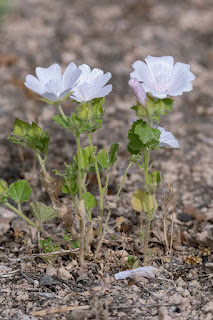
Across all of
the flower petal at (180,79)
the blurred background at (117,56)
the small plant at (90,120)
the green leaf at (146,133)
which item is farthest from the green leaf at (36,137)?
the blurred background at (117,56)

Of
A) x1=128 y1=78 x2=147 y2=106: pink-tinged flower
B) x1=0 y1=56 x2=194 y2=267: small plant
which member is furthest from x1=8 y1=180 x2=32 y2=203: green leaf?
x1=128 y1=78 x2=147 y2=106: pink-tinged flower

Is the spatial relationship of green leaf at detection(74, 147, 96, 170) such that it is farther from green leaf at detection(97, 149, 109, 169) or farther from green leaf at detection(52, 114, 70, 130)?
green leaf at detection(52, 114, 70, 130)

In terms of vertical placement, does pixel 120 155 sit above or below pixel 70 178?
below

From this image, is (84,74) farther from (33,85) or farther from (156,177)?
(156,177)

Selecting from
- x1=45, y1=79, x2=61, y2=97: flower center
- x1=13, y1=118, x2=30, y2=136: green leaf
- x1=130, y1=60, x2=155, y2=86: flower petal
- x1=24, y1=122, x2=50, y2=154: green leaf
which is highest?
x1=130, y1=60, x2=155, y2=86: flower petal

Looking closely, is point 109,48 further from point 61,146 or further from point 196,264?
point 196,264

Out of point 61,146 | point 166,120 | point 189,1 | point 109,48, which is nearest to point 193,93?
point 166,120

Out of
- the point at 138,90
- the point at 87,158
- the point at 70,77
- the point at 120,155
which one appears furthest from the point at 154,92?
the point at 120,155
